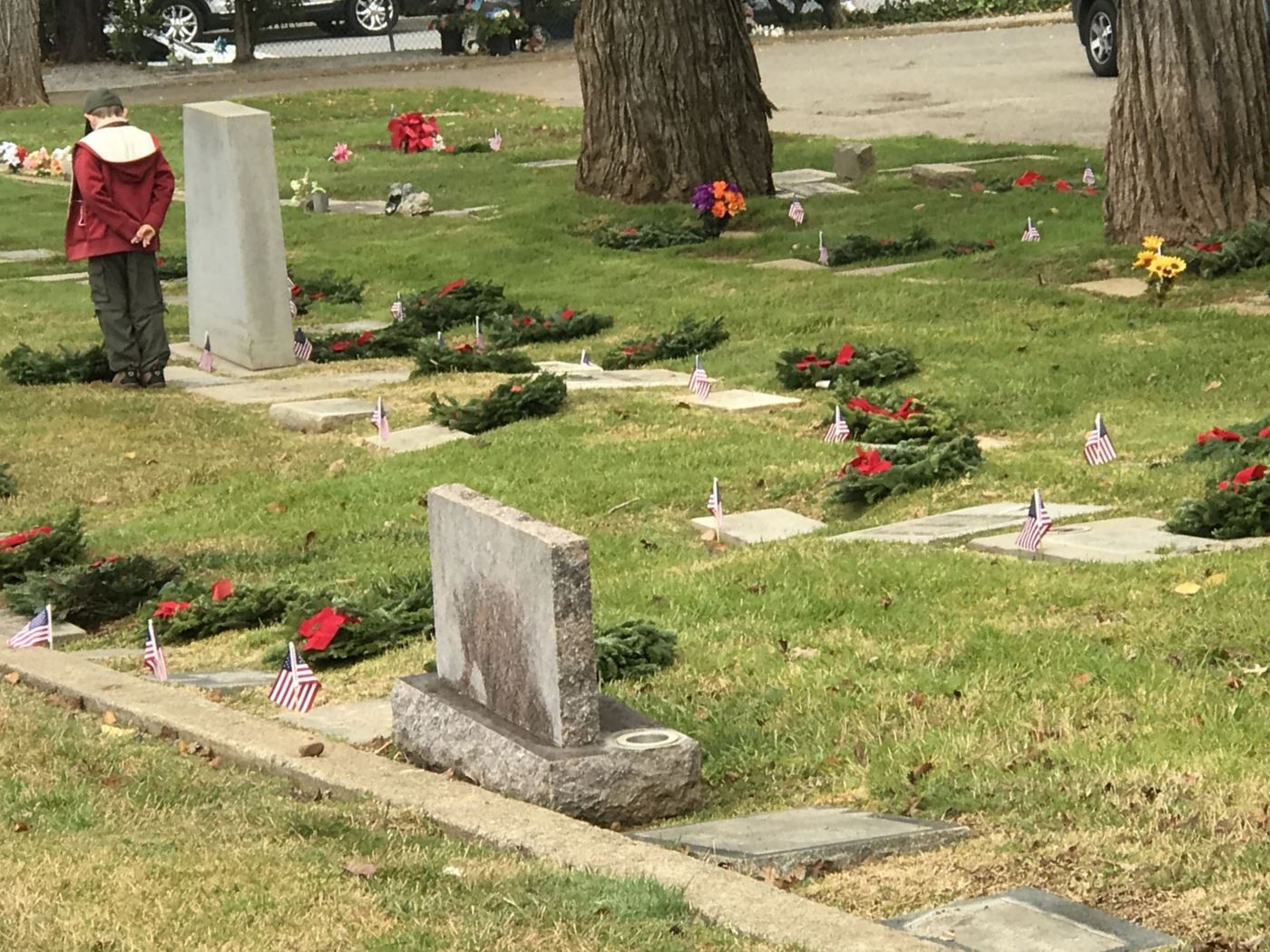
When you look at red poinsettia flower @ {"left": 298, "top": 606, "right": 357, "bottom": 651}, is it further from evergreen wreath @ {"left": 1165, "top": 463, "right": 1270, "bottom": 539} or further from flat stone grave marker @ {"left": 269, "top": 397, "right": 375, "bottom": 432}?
flat stone grave marker @ {"left": 269, "top": 397, "right": 375, "bottom": 432}

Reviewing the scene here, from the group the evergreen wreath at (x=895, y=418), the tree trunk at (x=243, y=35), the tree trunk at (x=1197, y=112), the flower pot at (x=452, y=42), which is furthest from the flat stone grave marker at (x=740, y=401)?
the flower pot at (x=452, y=42)

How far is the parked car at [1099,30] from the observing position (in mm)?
24484

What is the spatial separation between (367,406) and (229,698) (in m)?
5.17

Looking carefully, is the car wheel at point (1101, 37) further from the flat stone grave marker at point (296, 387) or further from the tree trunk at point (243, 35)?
the tree trunk at point (243, 35)

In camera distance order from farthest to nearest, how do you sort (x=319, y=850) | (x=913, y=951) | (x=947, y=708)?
(x=947, y=708), (x=319, y=850), (x=913, y=951)

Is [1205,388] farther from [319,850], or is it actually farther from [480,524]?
[319,850]

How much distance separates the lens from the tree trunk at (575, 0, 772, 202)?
18.0 meters

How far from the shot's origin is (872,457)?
30.0 ft

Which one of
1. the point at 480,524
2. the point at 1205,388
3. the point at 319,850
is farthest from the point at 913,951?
the point at 1205,388

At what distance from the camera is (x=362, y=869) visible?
4.75 meters

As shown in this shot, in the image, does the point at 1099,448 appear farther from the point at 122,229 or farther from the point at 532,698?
the point at 122,229

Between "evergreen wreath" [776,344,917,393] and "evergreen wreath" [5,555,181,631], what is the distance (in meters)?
3.98

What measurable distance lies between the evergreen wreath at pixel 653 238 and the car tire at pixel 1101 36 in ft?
Result: 30.3

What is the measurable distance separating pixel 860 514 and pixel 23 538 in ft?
11.6
